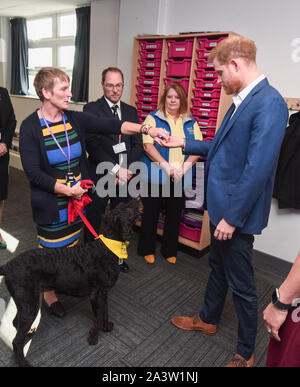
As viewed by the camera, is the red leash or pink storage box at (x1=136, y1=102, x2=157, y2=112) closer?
the red leash

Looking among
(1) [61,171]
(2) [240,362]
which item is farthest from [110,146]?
(2) [240,362]

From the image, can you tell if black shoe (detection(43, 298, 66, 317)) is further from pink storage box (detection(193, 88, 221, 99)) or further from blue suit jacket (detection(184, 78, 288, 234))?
pink storage box (detection(193, 88, 221, 99))

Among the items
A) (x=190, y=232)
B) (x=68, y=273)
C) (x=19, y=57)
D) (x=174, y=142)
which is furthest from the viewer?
(x=19, y=57)

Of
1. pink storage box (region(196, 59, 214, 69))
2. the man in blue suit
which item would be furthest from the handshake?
pink storage box (region(196, 59, 214, 69))

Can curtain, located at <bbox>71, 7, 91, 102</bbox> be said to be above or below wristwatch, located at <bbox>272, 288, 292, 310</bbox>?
above

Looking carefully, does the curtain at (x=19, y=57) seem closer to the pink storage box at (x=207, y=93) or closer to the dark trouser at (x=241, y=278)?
the pink storage box at (x=207, y=93)

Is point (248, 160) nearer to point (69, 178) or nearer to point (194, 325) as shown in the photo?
point (69, 178)

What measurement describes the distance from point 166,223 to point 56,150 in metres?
1.60

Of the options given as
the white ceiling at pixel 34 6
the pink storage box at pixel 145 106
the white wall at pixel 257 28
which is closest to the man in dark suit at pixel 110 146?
the pink storage box at pixel 145 106

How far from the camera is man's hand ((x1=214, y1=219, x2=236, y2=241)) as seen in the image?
1.47m

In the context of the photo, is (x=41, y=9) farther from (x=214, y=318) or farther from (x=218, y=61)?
(x=214, y=318)

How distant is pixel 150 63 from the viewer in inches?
131

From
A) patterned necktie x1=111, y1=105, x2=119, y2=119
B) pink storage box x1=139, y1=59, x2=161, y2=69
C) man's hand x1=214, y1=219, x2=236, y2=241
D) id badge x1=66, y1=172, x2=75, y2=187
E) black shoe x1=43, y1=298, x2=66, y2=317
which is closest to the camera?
man's hand x1=214, y1=219, x2=236, y2=241

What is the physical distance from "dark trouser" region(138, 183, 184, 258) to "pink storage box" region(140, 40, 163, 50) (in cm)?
158
